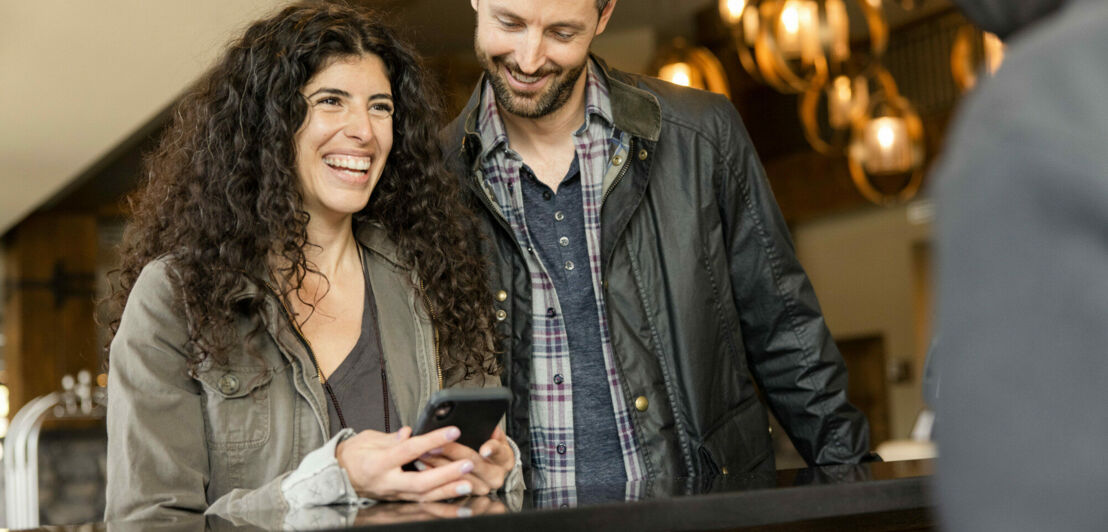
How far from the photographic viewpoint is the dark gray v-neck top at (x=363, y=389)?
2.00 m

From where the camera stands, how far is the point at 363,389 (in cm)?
204

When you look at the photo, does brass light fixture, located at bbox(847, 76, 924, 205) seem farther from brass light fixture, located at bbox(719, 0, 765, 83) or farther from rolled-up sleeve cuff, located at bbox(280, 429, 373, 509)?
rolled-up sleeve cuff, located at bbox(280, 429, 373, 509)

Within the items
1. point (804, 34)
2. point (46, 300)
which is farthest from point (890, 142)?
point (46, 300)

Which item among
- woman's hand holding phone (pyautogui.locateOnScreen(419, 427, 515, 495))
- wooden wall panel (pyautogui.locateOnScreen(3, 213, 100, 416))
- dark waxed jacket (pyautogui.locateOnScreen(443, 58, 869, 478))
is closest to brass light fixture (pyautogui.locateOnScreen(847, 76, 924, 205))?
dark waxed jacket (pyautogui.locateOnScreen(443, 58, 869, 478))

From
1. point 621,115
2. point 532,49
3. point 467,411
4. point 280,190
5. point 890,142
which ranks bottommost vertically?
point 467,411

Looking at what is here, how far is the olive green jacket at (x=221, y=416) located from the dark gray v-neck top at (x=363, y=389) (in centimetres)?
2

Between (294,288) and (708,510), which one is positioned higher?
(294,288)

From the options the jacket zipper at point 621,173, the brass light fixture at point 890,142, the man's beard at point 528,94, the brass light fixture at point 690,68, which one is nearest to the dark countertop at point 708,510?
the jacket zipper at point 621,173

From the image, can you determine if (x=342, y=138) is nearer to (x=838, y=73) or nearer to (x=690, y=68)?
(x=690, y=68)

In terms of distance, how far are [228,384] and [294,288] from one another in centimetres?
24

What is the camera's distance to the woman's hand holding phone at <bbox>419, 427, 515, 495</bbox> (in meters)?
1.69

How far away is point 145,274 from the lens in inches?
77.5

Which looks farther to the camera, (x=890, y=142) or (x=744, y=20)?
(x=890, y=142)

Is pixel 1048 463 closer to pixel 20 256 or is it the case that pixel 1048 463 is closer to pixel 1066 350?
pixel 1066 350
